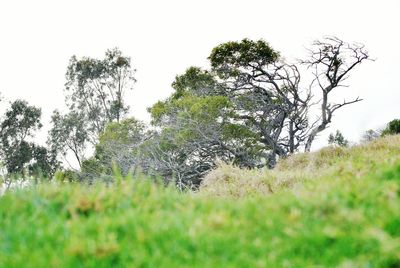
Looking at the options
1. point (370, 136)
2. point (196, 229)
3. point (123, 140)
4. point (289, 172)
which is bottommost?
point (196, 229)

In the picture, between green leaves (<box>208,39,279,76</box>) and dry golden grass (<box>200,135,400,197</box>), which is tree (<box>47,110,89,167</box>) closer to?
green leaves (<box>208,39,279,76</box>)

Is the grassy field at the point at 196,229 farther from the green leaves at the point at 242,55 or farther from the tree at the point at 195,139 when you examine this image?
the green leaves at the point at 242,55

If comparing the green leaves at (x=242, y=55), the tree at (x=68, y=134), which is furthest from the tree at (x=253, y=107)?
the tree at (x=68, y=134)

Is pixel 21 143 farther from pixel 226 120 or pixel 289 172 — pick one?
pixel 289 172

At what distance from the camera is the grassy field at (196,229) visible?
3.11m

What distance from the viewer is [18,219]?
3979mm

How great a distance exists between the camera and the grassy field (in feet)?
10.2

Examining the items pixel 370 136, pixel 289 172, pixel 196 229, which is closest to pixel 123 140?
pixel 370 136

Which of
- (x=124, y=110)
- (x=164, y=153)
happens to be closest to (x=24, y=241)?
(x=164, y=153)

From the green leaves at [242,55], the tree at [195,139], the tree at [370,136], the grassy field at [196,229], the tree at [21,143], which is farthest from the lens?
the tree at [21,143]

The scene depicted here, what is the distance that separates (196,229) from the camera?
3.48m

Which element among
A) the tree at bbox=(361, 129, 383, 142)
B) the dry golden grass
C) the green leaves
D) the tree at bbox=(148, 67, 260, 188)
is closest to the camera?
the dry golden grass

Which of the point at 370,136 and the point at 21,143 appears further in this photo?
the point at 21,143

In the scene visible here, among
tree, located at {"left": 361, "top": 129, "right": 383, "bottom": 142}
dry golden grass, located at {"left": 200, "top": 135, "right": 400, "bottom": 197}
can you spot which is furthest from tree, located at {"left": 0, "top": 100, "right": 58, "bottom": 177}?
dry golden grass, located at {"left": 200, "top": 135, "right": 400, "bottom": 197}
